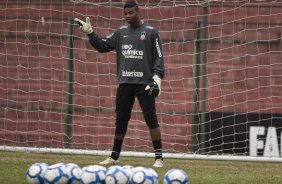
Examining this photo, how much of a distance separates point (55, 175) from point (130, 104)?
2.91 meters

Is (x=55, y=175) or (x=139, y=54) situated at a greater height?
(x=139, y=54)

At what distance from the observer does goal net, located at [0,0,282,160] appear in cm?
1224

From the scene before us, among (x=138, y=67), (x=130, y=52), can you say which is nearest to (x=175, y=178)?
(x=138, y=67)

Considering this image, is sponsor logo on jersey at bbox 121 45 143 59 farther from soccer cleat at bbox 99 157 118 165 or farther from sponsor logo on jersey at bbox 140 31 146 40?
soccer cleat at bbox 99 157 118 165

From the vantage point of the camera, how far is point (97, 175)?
21.6 ft

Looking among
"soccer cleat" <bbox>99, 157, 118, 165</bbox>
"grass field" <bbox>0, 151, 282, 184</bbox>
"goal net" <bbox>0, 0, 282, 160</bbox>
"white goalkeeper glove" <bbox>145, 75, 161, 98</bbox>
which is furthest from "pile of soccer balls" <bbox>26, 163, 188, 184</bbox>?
"goal net" <bbox>0, 0, 282, 160</bbox>

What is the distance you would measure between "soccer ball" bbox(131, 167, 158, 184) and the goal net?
5.31 meters

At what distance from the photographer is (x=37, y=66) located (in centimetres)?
1333

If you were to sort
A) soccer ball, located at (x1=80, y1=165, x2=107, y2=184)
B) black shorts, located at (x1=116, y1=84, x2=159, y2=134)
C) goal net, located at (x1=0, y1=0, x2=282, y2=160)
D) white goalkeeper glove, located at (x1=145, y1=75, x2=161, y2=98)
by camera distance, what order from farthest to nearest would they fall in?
1. goal net, located at (x1=0, y1=0, x2=282, y2=160)
2. black shorts, located at (x1=116, y1=84, x2=159, y2=134)
3. white goalkeeper glove, located at (x1=145, y1=75, x2=161, y2=98)
4. soccer ball, located at (x1=80, y1=165, x2=107, y2=184)

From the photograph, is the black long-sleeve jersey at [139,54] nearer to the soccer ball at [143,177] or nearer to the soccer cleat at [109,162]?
the soccer cleat at [109,162]

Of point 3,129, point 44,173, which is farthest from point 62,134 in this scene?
point 44,173

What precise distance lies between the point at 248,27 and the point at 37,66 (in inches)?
149

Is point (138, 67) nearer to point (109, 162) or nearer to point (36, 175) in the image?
point (109, 162)

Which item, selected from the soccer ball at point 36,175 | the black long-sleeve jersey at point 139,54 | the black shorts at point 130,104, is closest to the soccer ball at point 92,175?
the soccer ball at point 36,175
